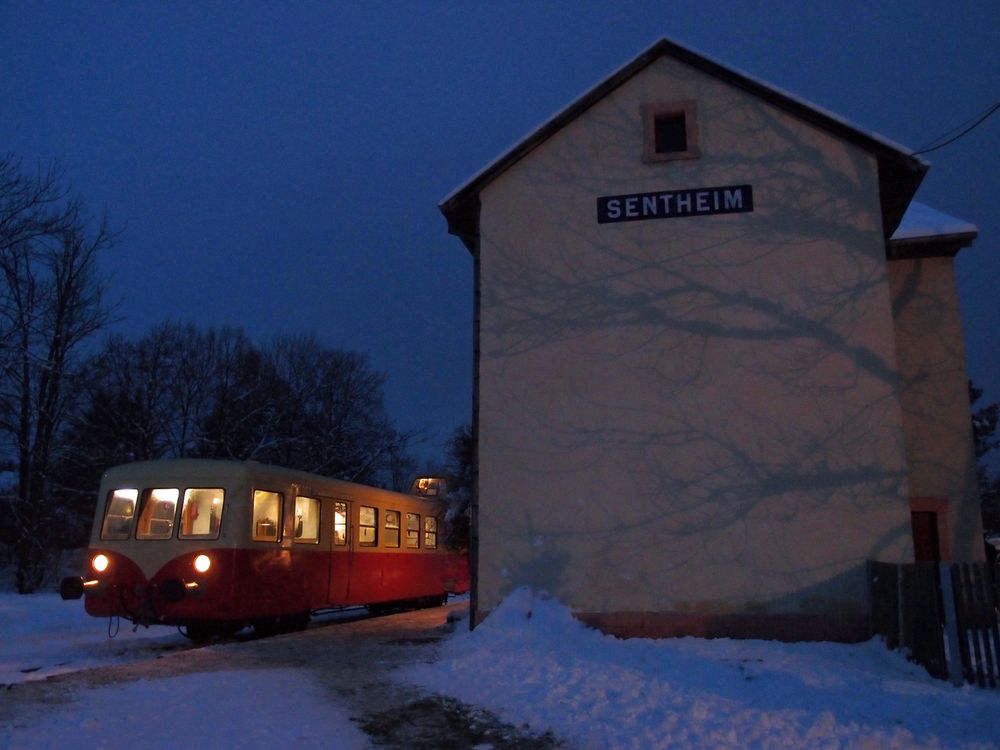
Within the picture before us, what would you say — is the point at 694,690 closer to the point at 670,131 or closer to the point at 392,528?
the point at 670,131

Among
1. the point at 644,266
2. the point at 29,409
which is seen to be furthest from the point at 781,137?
the point at 29,409

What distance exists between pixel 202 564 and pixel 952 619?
406 inches

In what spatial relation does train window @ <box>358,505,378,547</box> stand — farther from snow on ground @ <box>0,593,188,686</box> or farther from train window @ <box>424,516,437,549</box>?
snow on ground @ <box>0,593,188,686</box>

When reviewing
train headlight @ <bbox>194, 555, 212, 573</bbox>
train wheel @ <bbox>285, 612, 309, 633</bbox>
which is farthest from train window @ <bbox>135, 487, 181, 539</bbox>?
train wheel @ <bbox>285, 612, 309, 633</bbox>

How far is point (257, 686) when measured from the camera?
30.0 ft

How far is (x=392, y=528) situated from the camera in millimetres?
20016

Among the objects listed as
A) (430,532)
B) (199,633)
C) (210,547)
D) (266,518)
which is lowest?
(199,633)

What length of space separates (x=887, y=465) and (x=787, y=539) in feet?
5.80

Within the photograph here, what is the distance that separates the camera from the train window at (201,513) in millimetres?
13750

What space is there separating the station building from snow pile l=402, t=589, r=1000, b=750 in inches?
34.6

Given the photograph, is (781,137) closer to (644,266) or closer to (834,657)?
(644,266)

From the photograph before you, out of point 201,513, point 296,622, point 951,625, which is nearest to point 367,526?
point 296,622

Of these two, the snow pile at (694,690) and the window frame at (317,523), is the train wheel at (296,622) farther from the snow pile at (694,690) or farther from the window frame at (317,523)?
the snow pile at (694,690)

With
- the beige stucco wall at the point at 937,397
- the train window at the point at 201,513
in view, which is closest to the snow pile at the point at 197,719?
the train window at the point at 201,513
